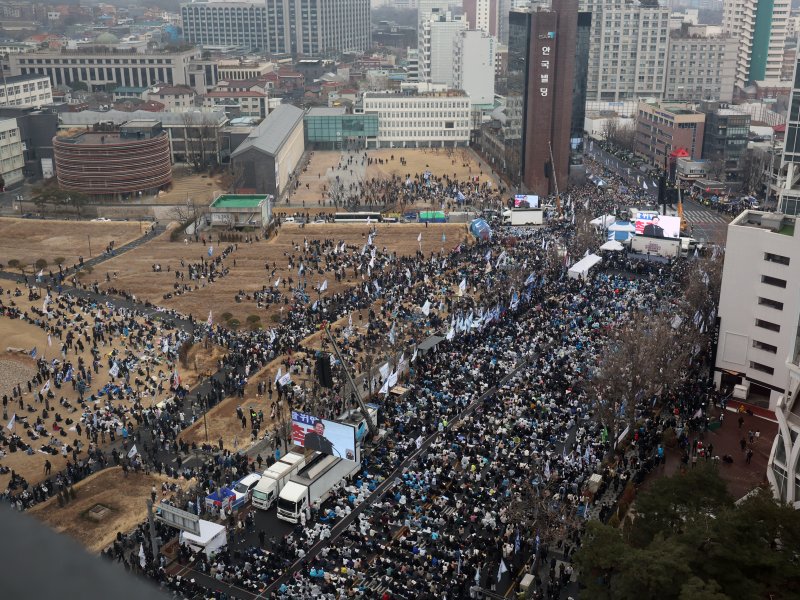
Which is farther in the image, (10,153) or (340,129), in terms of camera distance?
(340,129)

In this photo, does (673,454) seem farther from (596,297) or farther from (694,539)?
(596,297)

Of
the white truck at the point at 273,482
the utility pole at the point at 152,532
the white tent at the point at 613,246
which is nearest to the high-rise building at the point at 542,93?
the white tent at the point at 613,246

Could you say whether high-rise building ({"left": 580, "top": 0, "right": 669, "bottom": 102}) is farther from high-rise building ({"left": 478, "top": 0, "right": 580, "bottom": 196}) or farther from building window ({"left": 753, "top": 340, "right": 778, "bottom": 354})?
building window ({"left": 753, "top": 340, "right": 778, "bottom": 354})

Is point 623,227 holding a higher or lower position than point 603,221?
higher

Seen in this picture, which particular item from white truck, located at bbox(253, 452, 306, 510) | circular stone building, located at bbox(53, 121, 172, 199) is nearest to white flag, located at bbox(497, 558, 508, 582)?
white truck, located at bbox(253, 452, 306, 510)

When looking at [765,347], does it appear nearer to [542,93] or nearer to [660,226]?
[660,226]

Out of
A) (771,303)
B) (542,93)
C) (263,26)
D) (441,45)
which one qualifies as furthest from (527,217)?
(263,26)

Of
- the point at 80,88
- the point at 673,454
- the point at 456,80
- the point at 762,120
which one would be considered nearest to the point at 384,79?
the point at 456,80

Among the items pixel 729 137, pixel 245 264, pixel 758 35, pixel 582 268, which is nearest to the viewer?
pixel 582 268
